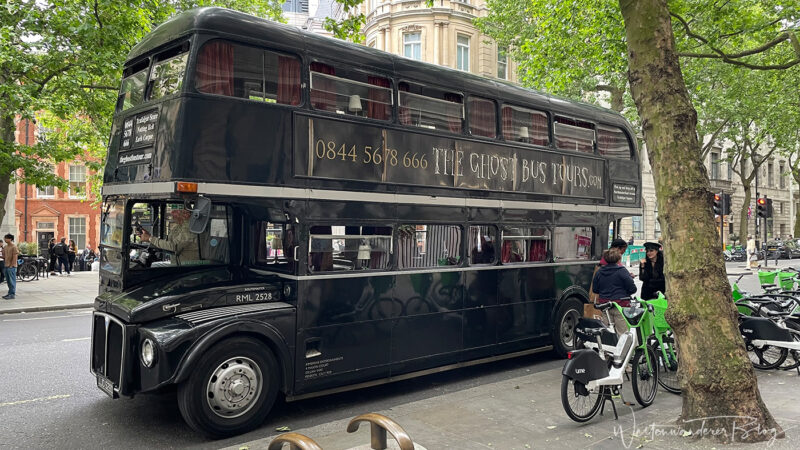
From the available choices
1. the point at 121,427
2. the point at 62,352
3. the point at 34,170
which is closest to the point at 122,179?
the point at 121,427

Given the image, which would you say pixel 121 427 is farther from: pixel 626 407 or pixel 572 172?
pixel 572 172

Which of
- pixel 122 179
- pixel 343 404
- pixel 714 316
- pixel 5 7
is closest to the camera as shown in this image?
pixel 714 316

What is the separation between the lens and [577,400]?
18.1 feet

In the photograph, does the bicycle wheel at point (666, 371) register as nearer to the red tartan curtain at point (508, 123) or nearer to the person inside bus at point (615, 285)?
the person inside bus at point (615, 285)

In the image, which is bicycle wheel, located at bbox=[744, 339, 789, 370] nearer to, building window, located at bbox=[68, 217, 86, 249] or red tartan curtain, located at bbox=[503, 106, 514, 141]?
red tartan curtain, located at bbox=[503, 106, 514, 141]

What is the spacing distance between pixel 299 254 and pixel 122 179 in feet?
6.75

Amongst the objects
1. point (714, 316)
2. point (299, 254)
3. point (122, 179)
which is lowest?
point (714, 316)

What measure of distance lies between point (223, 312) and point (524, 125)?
5.09 meters

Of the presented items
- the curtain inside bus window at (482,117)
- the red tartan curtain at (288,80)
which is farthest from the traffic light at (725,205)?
the red tartan curtain at (288,80)

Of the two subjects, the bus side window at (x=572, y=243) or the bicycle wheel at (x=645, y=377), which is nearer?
the bicycle wheel at (x=645, y=377)

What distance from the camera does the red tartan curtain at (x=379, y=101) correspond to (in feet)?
21.9

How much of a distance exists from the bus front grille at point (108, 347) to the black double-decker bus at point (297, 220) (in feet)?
0.08

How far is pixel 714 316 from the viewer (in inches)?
199

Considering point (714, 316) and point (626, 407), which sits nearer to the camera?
point (714, 316)
